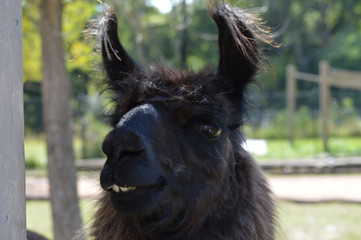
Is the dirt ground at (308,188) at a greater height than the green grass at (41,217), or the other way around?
the dirt ground at (308,188)

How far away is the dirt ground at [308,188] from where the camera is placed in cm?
1105

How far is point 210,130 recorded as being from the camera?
8.69 feet

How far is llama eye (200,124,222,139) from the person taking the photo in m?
2.63

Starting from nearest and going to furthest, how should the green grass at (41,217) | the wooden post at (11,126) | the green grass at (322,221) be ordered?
the wooden post at (11,126), the green grass at (322,221), the green grass at (41,217)

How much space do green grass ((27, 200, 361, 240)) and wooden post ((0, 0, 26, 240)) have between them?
16.7 ft

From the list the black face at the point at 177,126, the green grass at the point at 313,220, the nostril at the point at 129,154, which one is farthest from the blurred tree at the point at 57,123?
the nostril at the point at 129,154

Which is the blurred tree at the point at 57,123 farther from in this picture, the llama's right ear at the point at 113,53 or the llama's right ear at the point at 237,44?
the llama's right ear at the point at 237,44

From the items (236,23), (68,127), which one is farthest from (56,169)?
(236,23)

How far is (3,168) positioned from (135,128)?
572mm

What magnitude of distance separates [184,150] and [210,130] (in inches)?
7.2

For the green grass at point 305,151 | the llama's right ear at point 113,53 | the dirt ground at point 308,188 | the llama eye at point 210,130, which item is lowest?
the dirt ground at point 308,188

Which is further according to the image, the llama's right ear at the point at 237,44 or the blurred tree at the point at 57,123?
the blurred tree at the point at 57,123

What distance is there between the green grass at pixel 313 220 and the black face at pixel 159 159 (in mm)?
4731

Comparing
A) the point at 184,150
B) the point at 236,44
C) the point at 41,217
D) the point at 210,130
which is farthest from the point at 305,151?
the point at 184,150
